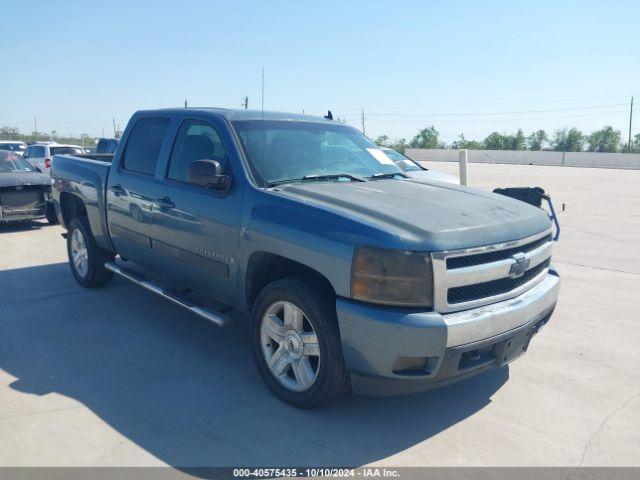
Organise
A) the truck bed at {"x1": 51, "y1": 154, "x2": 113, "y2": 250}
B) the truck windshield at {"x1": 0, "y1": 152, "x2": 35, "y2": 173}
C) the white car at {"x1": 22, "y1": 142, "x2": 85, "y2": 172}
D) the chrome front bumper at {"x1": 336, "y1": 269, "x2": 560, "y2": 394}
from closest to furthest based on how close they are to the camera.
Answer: the chrome front bumper at {"x1": 336, "y1": 269, "x2": 560, "y2": 394}, the truck bed at {"x1": 51, "y1": 154, "x2": 113, "y2": 250}, the truck windshield at {"x1": 0, "y1": 152, "x2": 35, "y2": 173}, the white car at {"x1": 22, "y1": 142, "x2": 85, "y2": 172}

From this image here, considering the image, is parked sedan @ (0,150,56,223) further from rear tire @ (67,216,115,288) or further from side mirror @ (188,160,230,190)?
side mirror @ (188,160,230,190)

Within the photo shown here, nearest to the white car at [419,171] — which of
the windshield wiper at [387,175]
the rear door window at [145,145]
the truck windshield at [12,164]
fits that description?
the windshield wiper at [387,175]

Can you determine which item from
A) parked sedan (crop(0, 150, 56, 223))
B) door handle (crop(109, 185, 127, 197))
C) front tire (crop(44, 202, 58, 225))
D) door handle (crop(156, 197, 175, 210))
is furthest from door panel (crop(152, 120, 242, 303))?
parked sedan (crop(0, 150, 56, 223))

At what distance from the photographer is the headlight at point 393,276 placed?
3.06 meters

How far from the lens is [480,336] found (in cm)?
319

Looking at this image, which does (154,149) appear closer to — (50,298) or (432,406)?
(50,298)

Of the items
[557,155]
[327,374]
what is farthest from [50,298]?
[557,155]

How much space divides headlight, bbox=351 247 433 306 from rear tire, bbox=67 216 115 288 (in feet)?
13.2

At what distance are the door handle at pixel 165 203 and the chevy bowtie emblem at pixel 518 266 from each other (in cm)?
274

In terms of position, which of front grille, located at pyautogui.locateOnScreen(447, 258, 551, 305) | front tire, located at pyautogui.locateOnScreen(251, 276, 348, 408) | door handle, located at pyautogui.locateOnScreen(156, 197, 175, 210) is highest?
door handle, located at pyautogui.locateOnScreen(156, 197, 175, 210)

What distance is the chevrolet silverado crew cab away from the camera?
311 cm

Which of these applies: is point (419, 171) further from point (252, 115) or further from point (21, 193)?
point (21, 193)

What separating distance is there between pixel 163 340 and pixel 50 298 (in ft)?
6.52

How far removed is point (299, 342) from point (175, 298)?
4.82ft
